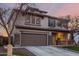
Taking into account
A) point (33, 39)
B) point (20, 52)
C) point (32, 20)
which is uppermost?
point (32, 20)

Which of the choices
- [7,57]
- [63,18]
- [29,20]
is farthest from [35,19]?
[7,57]

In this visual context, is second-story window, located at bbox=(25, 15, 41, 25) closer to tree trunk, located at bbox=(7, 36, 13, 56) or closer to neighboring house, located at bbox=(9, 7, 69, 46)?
neighboring house, located at bbox=(9, 7, 69, 46)

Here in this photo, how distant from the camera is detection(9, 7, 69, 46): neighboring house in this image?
8.48 metres

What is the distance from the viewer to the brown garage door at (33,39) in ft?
28.2

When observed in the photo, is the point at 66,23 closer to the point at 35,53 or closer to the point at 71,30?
the point at 71,30

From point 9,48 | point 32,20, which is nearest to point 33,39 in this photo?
point 32,20

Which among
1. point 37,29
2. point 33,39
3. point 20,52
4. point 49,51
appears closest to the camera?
point 20,52

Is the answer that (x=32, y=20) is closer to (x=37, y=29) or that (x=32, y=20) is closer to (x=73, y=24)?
(x=37, y=29)

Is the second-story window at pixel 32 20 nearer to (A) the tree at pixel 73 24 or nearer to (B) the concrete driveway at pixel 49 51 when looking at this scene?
(B) the concrete driveway at pixel 49 51

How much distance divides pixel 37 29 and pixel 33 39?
0.31 meters

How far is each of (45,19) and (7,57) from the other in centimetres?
148

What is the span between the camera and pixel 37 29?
28.3 ft

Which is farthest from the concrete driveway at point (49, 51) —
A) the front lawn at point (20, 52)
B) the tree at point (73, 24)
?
the tree at point (73, 24)

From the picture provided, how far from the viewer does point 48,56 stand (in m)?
8.35
